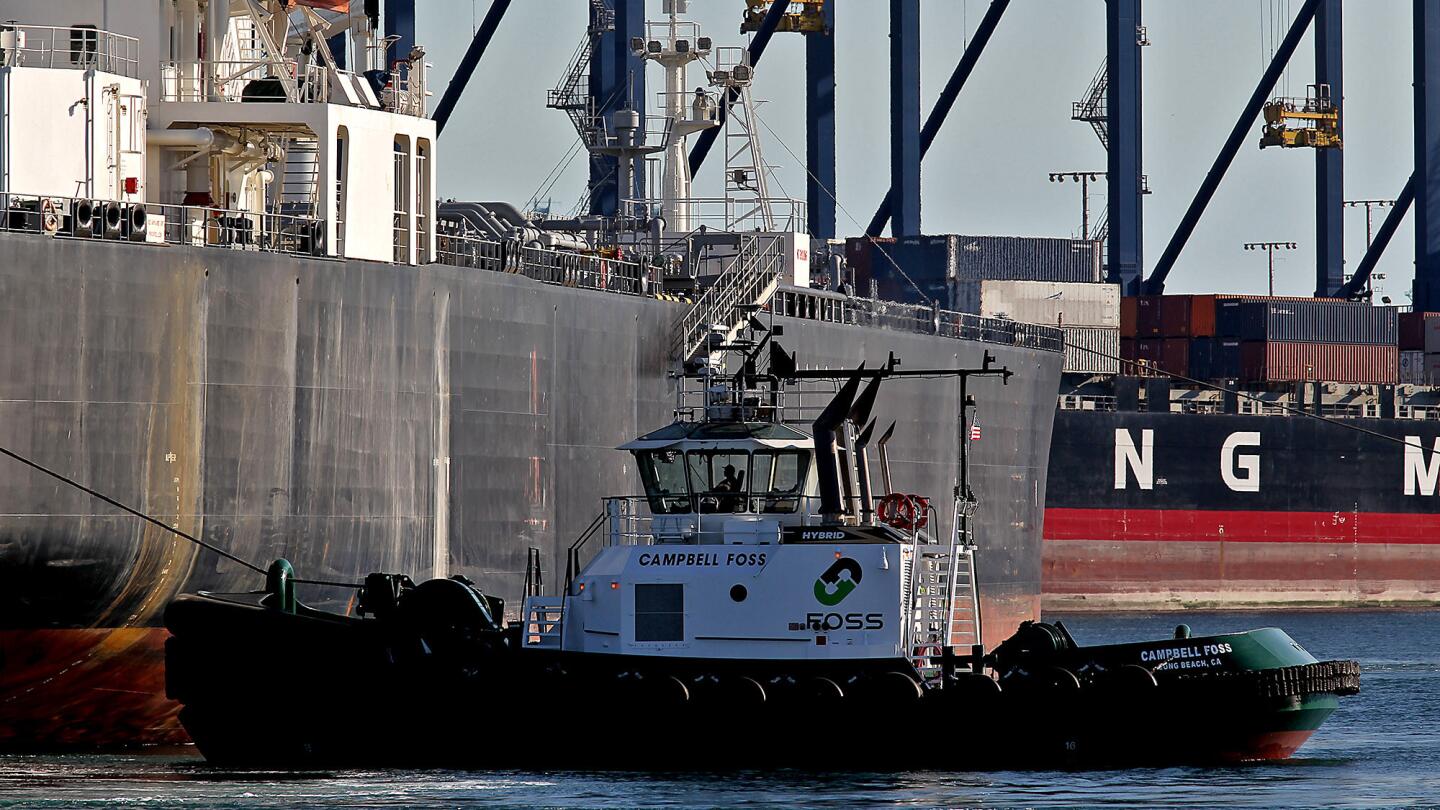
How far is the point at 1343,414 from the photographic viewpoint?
61.9 m

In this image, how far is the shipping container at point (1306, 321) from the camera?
6338 cm

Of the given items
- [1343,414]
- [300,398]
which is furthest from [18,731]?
[1343,414]

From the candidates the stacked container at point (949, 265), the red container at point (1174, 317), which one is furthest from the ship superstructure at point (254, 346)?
the red container at point (1174, 317)

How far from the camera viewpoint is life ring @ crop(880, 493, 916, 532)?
2181 centimetres

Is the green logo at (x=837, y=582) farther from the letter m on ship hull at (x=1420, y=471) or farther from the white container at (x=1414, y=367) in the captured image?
the white container at (x=1414, y=367)

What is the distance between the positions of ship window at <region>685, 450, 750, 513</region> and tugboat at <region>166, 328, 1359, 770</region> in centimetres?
2

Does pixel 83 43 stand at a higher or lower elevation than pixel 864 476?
higher

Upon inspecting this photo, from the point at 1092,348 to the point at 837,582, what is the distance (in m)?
43.1

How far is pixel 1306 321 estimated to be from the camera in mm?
64312

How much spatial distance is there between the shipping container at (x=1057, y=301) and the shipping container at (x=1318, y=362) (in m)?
3.83

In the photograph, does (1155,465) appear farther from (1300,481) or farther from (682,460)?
(682,460)

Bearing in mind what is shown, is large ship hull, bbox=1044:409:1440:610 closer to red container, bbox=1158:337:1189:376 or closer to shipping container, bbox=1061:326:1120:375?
shipping container, bbox=1061:326:1120:375

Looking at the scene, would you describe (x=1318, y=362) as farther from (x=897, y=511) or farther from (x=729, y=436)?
(x=729, y=436)

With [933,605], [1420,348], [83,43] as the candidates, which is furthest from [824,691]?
[1420,348]
